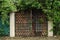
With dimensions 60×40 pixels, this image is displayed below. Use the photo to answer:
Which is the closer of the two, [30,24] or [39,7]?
[39,7]

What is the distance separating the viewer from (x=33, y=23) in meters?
16.5

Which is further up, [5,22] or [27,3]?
[27,3]

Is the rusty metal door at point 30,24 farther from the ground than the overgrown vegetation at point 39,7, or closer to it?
closer to it

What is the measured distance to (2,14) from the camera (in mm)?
15625

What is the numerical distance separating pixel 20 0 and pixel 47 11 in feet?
6.41

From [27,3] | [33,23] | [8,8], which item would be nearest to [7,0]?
[8,8]

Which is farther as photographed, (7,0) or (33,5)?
(33,5)

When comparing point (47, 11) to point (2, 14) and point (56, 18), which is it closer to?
point (56, 18)

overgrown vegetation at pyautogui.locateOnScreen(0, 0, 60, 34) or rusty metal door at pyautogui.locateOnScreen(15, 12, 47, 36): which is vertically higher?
overgrown vegetation at pyautogui.locateOnScreen(0, 0, 60, 34)

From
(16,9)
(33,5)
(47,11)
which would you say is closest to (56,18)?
(47,11)

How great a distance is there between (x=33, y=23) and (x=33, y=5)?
1.32m

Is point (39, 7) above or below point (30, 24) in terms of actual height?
above

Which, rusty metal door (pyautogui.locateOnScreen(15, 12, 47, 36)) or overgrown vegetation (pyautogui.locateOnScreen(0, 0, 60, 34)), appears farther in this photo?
rusty metal door (pyautogui.locateOnScreen(15, 12, 47, 36))

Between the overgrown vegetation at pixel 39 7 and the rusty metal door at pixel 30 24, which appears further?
the rusty metal door at pixel 30 24
